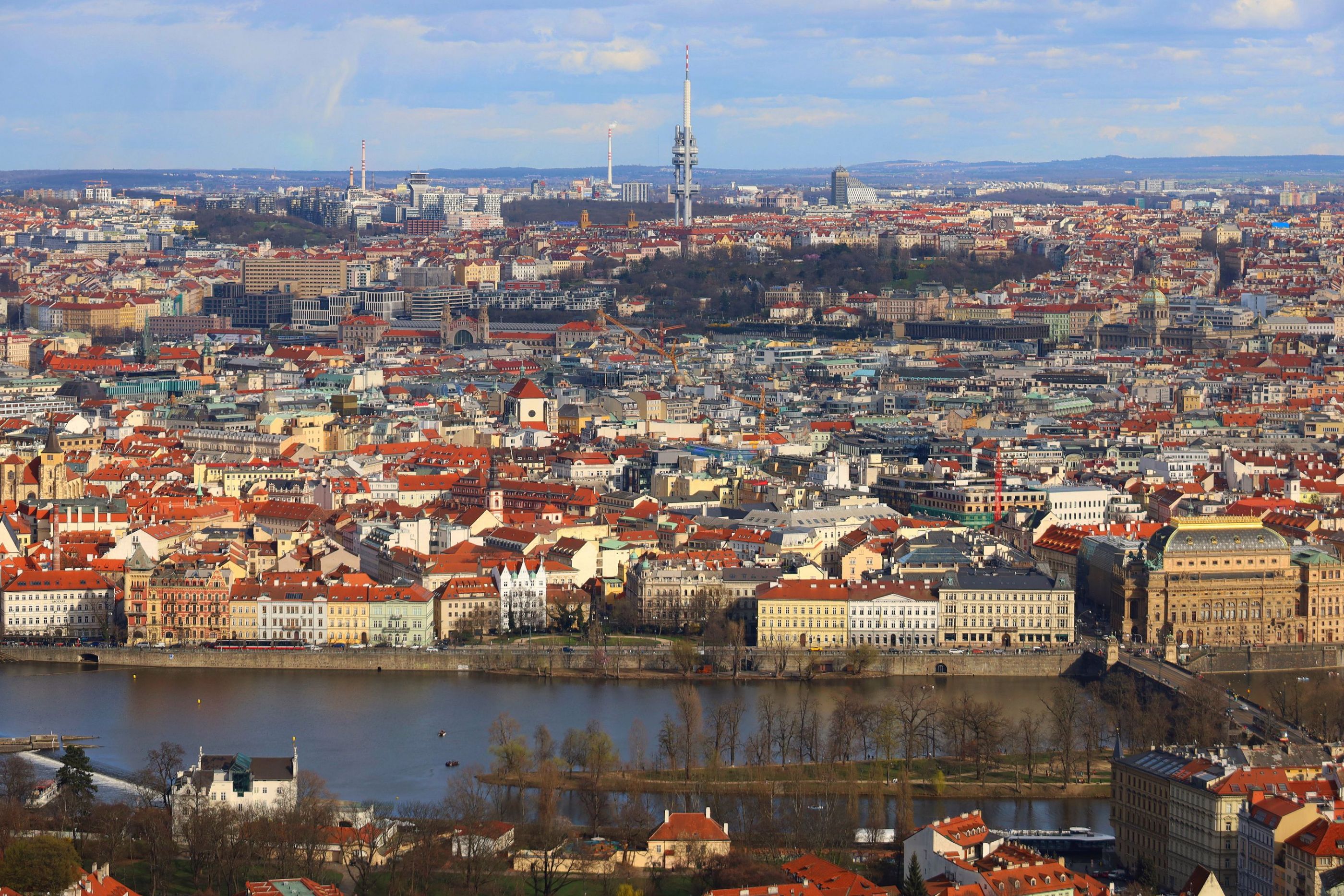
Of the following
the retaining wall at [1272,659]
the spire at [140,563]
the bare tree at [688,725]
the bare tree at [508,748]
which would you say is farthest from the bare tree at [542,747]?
the retaining wall at [1272,659]

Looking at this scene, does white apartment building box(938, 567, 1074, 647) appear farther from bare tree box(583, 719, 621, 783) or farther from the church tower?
the church tower

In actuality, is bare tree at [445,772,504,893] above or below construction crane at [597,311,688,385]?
above

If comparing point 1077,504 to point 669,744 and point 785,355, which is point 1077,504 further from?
point 785,355

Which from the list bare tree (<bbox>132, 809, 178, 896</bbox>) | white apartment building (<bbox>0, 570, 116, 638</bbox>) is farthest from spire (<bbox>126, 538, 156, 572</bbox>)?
bare tree (<bbox>132, 809, 178, 896</bbox>)

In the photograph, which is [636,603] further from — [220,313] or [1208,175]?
[1208,175]

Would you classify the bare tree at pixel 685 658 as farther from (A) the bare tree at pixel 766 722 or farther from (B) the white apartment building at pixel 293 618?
(B) the white apartment building at pixel 293 618
